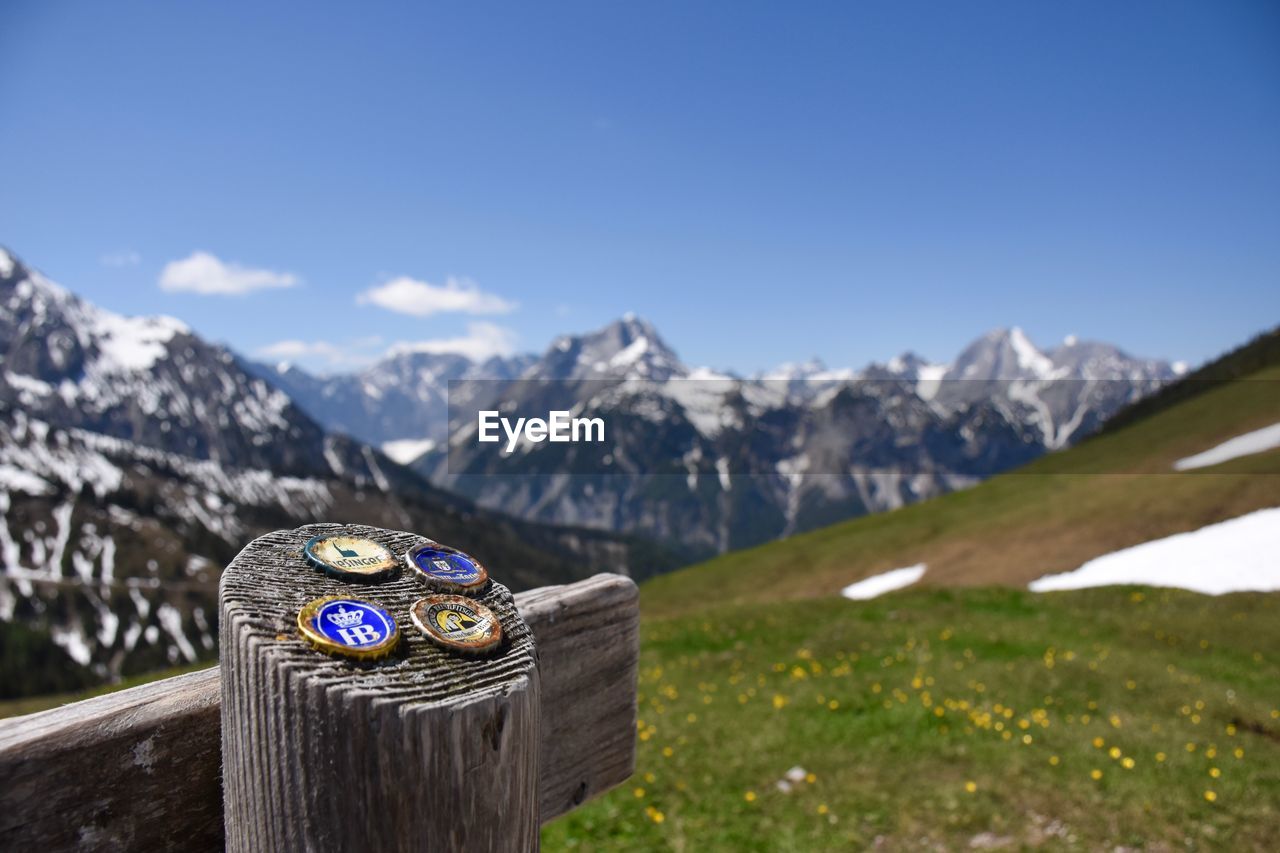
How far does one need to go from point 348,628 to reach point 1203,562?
44312 mm

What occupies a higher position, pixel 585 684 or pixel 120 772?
pixel 120 772

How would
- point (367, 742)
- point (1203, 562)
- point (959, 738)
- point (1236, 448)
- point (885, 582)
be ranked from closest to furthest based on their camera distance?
point (367, 742) < point (959, 738) < point (1203, 562) < point (885, 582) < point (1236, 448)

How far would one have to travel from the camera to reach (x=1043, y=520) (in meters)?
51.5

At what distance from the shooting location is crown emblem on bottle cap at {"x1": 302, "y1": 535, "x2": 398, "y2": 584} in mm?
2014

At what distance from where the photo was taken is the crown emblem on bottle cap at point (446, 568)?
2.09 m

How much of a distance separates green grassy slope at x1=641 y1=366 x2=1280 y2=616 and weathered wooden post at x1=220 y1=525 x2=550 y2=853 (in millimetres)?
46647

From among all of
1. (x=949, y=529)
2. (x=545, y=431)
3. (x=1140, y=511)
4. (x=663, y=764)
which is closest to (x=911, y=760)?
(x=663, y=764)

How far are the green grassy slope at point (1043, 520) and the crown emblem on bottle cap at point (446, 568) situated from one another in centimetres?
4633

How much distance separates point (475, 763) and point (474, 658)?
0.23 m

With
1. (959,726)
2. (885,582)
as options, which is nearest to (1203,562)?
(885,582)

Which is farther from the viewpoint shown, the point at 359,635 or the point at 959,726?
the point at 959,726

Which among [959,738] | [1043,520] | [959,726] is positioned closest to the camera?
[959,738]

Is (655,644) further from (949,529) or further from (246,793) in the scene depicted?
(949,529)

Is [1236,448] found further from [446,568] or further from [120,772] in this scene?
[120,772]
